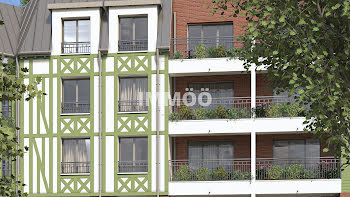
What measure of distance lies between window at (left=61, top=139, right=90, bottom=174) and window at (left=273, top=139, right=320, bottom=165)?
985 centimetres

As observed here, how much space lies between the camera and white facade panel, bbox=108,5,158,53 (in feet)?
105

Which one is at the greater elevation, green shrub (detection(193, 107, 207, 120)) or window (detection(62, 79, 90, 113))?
window (detection(62, 79, 90, 113))

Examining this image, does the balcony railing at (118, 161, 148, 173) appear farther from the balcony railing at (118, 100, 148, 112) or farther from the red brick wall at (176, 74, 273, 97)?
the red brick wall at (176, 74, 273, 97)

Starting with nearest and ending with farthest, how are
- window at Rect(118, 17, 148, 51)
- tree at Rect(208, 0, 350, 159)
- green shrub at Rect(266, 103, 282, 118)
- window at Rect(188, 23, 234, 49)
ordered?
tree at Rect(208, 0, 350, 159) → green shrub at Rect(266, 103, 282, 118) → window at Rect(118, 17, 148, 51) → window at Rect(188, 23, 234, 49)

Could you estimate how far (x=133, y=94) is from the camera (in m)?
32.2

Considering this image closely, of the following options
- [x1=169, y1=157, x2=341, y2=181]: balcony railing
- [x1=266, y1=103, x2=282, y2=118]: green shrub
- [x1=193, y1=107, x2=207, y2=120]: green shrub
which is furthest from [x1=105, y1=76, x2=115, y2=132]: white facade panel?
[x1=266, y1=103, x2=282, y2=118]: green shrub

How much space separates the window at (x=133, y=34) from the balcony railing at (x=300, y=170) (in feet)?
28.8

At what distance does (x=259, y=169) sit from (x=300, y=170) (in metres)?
2.04

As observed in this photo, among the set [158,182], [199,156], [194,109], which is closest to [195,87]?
[194,109]

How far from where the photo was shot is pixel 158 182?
30906 millimetres

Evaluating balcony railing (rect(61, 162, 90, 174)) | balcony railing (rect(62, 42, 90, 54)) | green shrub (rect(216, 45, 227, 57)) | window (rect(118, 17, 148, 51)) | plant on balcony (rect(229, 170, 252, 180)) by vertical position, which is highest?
window (rect(118, 17, 148, 51))

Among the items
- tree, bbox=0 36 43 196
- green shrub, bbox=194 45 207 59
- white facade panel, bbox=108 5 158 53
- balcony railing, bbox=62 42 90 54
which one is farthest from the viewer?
balcony railing, bbox=62 42 90 54

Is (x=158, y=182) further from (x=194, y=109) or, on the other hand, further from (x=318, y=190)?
(x=318, y=190)

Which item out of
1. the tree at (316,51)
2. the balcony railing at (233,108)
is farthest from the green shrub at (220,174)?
the tree at (316,51)
